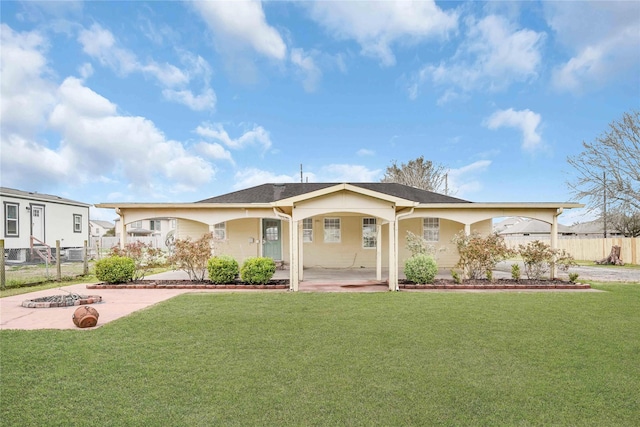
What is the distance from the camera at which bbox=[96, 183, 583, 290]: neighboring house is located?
1223 centimetres

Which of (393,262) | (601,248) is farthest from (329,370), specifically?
(601,248)

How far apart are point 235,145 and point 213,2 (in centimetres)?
936

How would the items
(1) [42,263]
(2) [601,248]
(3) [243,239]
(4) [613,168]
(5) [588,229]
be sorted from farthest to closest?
(5) [588,229]
(2) [601,248]
(4) [613,168]
(1) [42,263]
(3) [243,239]

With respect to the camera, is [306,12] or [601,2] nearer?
[601,2]

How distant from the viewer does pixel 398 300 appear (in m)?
8.24

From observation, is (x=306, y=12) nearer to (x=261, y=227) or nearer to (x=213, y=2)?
(x=213, y=2)

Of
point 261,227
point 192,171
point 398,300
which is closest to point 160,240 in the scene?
point 192,171

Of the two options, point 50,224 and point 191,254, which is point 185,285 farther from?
point 50,224

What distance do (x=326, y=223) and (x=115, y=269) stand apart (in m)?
7.96

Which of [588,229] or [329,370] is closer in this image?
[329,370]

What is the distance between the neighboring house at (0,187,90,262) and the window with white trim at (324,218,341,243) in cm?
1403

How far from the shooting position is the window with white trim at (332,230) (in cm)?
1519

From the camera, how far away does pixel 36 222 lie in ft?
63.0

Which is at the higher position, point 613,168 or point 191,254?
point 613,168
